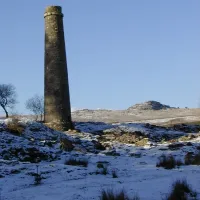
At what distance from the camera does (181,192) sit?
21.3ft

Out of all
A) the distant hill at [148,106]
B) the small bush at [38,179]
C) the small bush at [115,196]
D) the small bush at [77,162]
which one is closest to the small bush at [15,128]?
the small bush at [77,162]

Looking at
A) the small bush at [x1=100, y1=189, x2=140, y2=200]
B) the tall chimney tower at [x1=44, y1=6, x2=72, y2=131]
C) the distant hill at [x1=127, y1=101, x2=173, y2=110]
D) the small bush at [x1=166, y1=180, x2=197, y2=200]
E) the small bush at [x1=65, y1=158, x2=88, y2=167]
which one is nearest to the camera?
the small bush at [x1=100, y1=189, x2=140, y2=200]

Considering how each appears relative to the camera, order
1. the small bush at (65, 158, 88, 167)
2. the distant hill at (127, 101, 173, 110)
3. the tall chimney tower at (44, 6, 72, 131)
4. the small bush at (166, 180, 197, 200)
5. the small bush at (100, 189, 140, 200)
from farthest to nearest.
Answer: the distant hill at (127, 101, 173, 110)
the tall chimney tower at (44, 6, 72, 131)
the small bush at (65, 158, 88, 167)
the small bush at (166, 180, 197, 200)
the small bush at (100, 189, 140, 200)

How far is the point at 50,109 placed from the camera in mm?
19625

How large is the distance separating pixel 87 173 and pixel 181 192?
3.00 meters

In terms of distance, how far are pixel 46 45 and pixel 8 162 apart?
9981mm

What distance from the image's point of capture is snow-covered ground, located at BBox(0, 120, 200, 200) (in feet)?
23.3

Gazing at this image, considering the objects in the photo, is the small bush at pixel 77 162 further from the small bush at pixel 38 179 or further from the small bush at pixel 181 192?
the small bush at pixel 181 192

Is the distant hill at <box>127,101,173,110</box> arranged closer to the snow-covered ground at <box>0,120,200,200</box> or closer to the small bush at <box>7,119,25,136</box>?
the small bush at <box>7,119,25,136</box>

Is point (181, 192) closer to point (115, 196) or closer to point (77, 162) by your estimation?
point (115, 196)

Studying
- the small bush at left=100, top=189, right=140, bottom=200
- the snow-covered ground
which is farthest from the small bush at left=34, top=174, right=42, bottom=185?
the small bush at left=100, top=189, right=140, bottom=200

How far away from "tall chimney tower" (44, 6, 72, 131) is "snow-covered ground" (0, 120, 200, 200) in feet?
13.0

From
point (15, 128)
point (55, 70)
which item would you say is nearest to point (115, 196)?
point (15, 128)

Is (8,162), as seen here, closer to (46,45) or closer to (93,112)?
(46,45)
